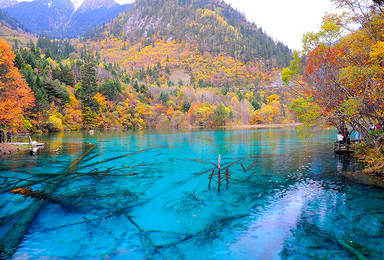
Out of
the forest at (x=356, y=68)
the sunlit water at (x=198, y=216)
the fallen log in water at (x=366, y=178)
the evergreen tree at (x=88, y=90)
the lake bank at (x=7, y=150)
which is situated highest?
the evergreen tree at (x=88, y=90)

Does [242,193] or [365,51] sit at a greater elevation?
[365,51]

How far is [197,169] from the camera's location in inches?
743

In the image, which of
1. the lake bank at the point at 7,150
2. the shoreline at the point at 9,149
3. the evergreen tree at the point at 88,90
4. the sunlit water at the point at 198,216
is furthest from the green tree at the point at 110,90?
the sunlit water at the point at 198,216

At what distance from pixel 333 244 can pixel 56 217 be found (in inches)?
404

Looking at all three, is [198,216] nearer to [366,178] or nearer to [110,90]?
[366,178]

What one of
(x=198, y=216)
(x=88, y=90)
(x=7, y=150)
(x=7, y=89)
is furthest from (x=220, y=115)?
(x=198, y=216)

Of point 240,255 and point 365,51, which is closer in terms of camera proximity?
point 240,255

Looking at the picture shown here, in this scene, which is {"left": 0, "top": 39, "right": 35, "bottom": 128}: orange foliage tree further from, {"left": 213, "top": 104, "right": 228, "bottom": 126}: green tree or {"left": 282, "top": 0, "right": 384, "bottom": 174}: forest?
{"left": 213, "top": 104, "right": 228, "bottom": 126}: green tree

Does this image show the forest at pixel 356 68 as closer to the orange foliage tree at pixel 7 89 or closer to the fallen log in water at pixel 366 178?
the fallen log in water at pixel 366 178

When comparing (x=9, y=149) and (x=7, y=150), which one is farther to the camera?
(x=9, y=149)

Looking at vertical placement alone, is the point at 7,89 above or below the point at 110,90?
below

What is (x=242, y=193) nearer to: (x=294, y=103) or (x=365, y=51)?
(x=365, y=51)

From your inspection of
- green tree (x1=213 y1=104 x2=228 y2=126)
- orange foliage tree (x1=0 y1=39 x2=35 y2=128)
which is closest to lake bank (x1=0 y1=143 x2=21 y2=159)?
orange foliage tree (x1=0 y1=39 x2=35 y2=128)

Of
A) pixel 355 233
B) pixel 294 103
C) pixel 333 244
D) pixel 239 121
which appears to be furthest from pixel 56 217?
pixel 239 121
